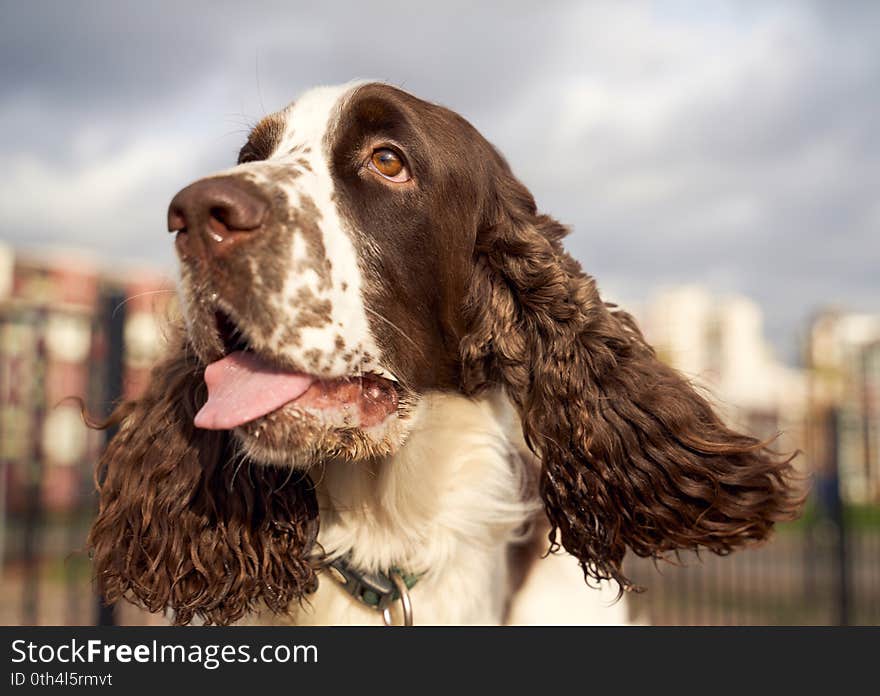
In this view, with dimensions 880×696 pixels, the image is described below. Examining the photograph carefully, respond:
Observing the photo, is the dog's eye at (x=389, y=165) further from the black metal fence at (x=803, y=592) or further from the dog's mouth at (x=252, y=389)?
the black metal fence at (x=803, y=592)

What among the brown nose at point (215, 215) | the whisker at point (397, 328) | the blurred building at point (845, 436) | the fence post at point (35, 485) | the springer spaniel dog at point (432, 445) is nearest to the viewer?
the brown nose at point (215, 215)

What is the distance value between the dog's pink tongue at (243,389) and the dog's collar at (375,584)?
0.68 m

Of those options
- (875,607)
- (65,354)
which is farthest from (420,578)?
(875,607)

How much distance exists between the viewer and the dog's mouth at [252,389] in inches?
85.5

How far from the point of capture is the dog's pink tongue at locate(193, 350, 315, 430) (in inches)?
85.4

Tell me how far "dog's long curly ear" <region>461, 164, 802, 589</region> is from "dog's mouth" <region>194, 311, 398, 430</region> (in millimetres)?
540

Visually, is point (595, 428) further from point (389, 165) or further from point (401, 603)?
point (389, 165)

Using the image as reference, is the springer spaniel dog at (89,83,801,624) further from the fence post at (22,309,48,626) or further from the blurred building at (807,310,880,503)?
the blurred building at (807,310,880,503)

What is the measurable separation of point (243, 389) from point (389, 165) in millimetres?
779

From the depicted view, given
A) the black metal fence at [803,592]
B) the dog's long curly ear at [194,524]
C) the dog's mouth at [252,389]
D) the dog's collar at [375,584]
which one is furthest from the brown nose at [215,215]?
the black metal fence at [803,592]

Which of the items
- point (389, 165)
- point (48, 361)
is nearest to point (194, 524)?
point (389, 165)

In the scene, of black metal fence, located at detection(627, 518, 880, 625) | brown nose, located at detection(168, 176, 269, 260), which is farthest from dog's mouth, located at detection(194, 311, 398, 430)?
black metal fence, located at detection(627, 518, 880, 625)
